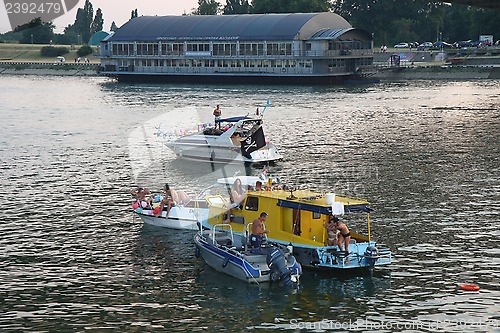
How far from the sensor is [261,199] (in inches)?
1439

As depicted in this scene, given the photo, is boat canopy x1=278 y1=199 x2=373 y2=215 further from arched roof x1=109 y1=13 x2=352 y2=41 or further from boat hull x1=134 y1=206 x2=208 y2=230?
arched roof x1=109 y1=13 x2=352 y2=41

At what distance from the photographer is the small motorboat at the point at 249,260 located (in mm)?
32406

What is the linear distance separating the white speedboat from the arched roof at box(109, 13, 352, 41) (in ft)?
311

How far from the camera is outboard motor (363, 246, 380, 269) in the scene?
1316 inches

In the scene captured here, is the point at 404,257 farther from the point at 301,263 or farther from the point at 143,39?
the point at 143,39

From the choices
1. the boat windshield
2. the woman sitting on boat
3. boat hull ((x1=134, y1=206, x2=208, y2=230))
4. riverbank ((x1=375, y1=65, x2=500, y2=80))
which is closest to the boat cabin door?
boat hull ((x1=134, y1=206, x2=208, y2=230))

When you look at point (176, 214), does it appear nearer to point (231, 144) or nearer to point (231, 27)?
point (231, 144)

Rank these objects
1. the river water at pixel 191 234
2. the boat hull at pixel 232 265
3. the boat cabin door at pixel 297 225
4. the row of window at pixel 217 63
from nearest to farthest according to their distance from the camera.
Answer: the river water at pixel 191 234 < the boat hull at pixel 232 265 < the boat cabin door at pixel 297 225 < the row of window at pixel 217 63

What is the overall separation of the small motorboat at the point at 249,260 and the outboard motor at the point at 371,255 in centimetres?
270

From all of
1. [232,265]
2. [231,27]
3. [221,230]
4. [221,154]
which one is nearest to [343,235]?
[232,265]

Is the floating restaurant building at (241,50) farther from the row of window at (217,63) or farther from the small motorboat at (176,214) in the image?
the small motorboat at (176,214)

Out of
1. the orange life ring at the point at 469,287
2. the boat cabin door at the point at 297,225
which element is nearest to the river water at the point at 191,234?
the orange life ring at the point at 469,287

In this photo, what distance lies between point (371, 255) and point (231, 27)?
140m

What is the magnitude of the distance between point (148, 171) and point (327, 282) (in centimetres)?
3003
